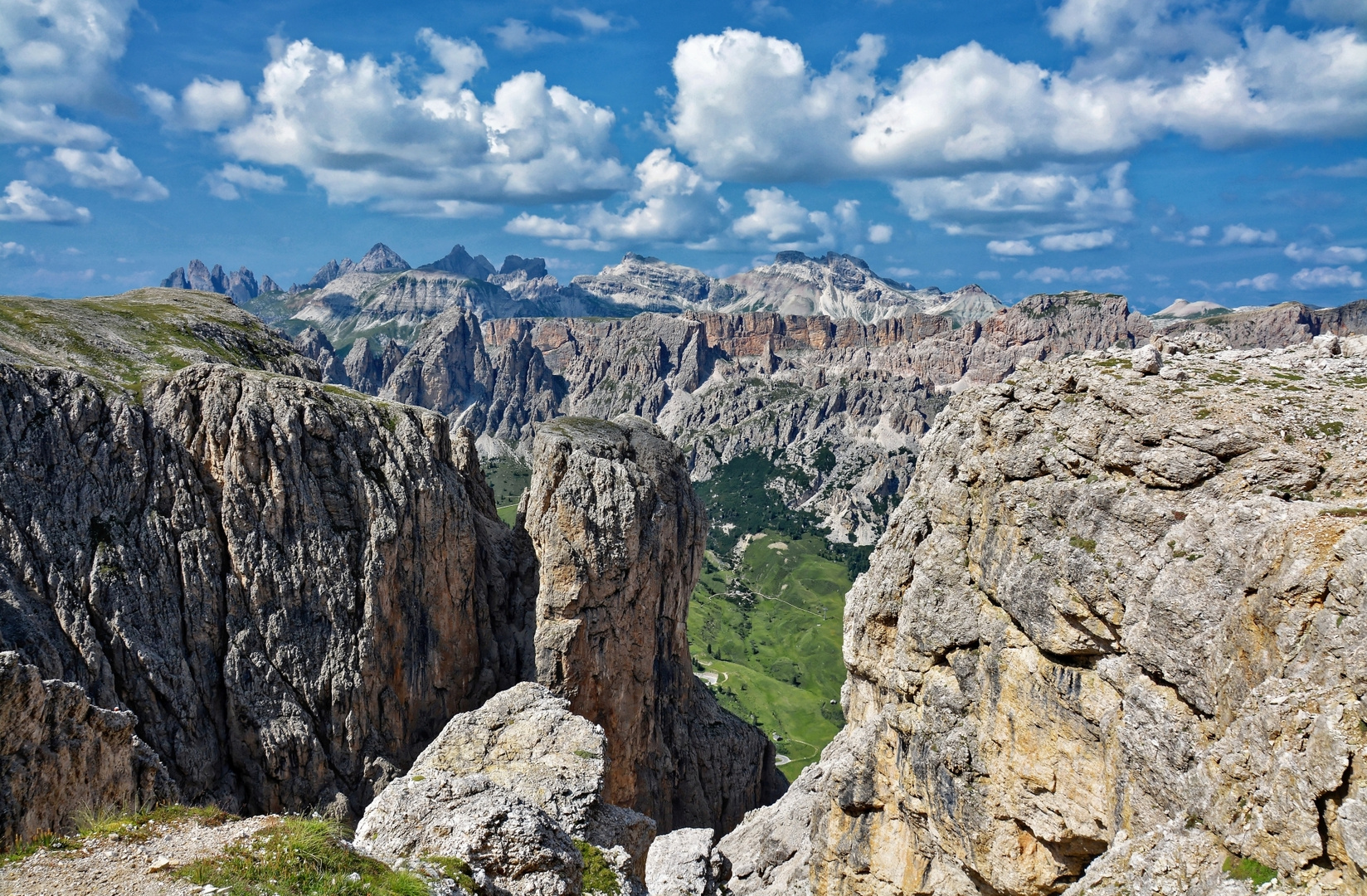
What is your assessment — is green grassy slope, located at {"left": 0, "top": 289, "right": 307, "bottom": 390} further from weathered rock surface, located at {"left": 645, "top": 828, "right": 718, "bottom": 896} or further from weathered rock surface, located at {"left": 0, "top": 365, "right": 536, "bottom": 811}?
weathered rock surface, located at {"left": 645, "top": 828, "right": 718, "bottom": 896}

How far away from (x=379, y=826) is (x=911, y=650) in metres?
25.2

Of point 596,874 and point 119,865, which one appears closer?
point 119,865

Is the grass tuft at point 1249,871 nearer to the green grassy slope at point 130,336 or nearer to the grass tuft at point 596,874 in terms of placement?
the grass tuft at point 596,874

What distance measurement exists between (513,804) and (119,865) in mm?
10301

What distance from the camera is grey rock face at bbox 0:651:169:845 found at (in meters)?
24.2

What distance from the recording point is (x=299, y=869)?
1816cm

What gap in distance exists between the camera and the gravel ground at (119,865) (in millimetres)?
16453

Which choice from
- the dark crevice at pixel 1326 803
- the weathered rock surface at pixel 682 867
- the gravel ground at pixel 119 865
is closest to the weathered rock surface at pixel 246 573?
the weathered rock surface at pixel 682 867

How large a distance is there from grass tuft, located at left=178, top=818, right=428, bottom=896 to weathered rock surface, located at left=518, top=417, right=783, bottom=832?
35.3 m

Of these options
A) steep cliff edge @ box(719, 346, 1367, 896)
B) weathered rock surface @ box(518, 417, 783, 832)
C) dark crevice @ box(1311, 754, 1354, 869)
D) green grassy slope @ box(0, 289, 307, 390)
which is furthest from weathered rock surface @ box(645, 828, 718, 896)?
green grassy slope @ box(0, 289, 307, 390)

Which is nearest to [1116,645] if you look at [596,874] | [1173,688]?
[1173,688]

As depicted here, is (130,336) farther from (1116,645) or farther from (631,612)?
(1116,645)

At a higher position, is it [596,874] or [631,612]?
[631,612]

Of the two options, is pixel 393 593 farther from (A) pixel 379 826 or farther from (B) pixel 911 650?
(B) pixel 911 650
